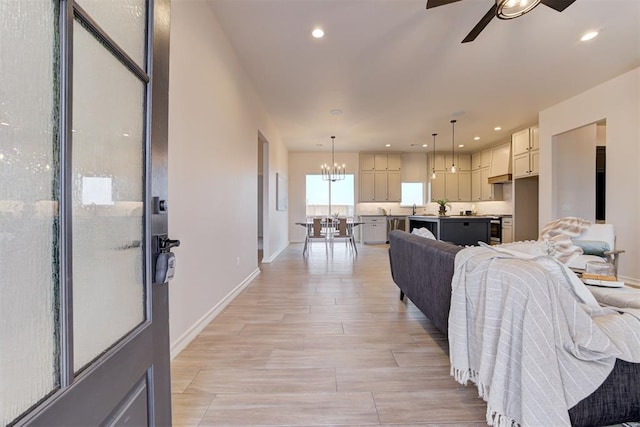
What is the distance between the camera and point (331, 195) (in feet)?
28.2

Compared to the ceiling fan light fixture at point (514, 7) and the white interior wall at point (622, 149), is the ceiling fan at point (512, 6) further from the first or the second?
the white interior wall at point (622, 149)

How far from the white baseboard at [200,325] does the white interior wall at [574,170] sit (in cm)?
551

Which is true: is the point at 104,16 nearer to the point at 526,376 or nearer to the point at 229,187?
the point at 526,376

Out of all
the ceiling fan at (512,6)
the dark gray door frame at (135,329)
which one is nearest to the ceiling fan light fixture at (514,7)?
the ceiling fan at (512,6)

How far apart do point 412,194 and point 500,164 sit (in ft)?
7.92

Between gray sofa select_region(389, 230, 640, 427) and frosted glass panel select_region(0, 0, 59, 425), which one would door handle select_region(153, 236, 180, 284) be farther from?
gray sofa select_region(389, 230, 640, 427)

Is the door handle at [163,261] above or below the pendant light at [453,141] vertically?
below

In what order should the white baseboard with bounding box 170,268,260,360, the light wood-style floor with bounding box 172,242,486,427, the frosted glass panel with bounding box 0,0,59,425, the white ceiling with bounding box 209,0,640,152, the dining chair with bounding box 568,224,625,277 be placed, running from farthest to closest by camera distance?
the dining chair with bounding box 568,224,625,277 → the white ceiling with bounding box 209,0,640,152 → the white baseboard with bounding box 170,268,260,360 → the light wood-style floor with bounding box 172,242,486,427 → the frosted glass panel with bounding box 0,0,59,425

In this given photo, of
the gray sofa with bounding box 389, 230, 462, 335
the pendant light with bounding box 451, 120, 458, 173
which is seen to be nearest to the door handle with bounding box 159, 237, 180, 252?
the gray sofa with bounding box 389, 230, 462, 335

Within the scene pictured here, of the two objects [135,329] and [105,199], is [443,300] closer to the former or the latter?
[135,329]

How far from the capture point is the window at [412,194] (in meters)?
8.49

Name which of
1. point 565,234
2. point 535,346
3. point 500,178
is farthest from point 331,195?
point 535,346

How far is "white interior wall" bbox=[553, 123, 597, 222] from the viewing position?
186 inches

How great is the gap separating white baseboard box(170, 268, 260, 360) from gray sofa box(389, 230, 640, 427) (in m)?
1.81
